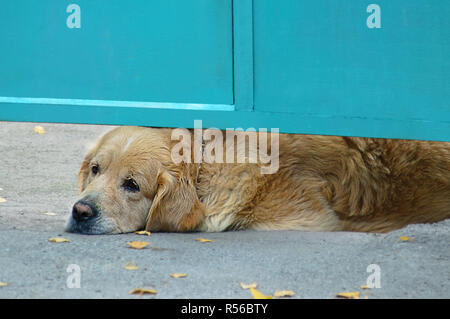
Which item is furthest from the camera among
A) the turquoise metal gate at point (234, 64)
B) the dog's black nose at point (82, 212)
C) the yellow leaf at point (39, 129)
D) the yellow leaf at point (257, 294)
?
the yellow leaf at point (39, 129)

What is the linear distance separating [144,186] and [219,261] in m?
0.97

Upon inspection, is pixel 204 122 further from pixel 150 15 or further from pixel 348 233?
pixel 348 233

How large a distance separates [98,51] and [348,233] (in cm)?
194

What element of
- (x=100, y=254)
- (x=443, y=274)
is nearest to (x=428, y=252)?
(x=443, y=274)

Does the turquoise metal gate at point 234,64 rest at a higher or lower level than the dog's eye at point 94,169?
higher

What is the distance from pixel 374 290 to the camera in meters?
3.45

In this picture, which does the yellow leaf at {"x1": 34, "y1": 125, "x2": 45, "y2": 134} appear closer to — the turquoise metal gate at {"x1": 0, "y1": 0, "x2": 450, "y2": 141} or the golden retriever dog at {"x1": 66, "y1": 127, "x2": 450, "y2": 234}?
the golden retriever dog at {"x1": 66, "y1": 127, "x2": 450, "y2": 234}

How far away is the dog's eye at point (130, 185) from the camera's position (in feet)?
15.1

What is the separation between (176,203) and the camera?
4602mm

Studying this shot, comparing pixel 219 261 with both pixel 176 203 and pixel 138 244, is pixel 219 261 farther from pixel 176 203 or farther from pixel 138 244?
pixel 176 203

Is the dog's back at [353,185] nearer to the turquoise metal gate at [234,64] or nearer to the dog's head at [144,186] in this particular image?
the dog's head at [144,186]

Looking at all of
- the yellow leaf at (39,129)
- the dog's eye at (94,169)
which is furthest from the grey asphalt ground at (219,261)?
the yellow leaf at (39,129)

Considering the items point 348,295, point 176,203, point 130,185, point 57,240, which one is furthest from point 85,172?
point 348,295

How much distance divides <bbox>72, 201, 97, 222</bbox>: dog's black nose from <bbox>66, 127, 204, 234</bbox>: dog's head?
7 cm
